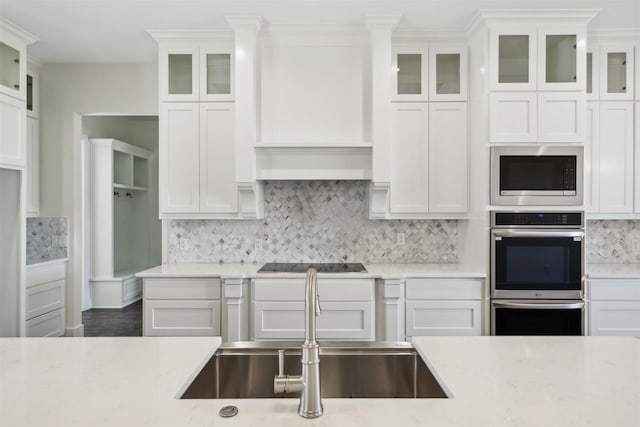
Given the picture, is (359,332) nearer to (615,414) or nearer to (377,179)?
(377,179)

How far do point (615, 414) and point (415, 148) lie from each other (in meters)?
2.53

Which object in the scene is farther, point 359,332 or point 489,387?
point 359,332

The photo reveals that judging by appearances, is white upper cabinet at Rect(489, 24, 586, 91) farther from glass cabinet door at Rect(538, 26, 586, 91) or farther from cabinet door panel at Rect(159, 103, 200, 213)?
cabinet door panel at Rect(159, 103, 200, 213)

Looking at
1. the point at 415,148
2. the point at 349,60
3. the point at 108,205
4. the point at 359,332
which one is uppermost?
the point at 349,60

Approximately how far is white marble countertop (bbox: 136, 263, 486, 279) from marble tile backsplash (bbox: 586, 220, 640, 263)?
1.23 metres

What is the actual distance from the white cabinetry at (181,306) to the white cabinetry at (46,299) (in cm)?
128

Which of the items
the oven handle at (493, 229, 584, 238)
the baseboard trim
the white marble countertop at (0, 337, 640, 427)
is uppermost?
the oven handle at (493, 229, 584, 238)

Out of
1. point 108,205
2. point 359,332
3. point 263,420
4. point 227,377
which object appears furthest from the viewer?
point 108,205

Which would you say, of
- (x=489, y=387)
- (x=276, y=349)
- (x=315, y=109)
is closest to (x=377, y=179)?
(x=315, y=109)

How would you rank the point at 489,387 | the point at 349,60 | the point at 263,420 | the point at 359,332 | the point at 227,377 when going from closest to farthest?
the point at 263,420 < the point at 489,387 < the point at 227,377 < the point at 359,332 < the point at 349,60

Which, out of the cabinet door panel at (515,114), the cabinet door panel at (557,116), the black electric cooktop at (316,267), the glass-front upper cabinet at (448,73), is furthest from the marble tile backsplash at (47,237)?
the cabinet door panel at (557,116)

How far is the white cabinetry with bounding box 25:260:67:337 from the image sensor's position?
3581 millimetres

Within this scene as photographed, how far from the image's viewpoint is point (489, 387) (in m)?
1.11

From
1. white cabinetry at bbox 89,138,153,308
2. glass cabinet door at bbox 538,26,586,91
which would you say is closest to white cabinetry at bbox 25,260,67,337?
white cabinetry at bbox 89,138,153,308
